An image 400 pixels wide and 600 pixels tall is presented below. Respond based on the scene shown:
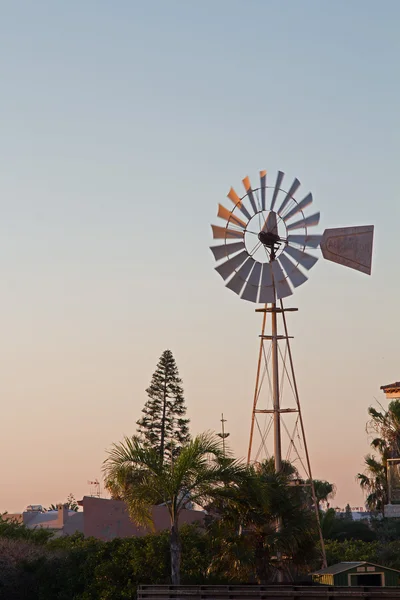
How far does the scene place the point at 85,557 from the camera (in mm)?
36094

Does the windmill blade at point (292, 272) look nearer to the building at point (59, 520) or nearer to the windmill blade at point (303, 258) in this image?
the windmill blade at point (303, 258)

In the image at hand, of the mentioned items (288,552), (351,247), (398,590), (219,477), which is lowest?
(398,590)

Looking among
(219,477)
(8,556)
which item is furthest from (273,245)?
(8,556)

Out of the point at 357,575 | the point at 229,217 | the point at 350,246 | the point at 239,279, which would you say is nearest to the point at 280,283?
the point at 239,279

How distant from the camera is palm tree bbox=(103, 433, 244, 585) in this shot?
97.0 feet

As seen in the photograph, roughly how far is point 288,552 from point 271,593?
7.60 meters

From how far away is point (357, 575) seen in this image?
104 ft

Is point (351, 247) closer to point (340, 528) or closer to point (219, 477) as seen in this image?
point (219, 477)

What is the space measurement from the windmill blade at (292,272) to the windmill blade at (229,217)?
2.22 m

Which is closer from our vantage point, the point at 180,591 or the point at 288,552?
the point at 180,591

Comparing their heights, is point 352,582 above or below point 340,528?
below

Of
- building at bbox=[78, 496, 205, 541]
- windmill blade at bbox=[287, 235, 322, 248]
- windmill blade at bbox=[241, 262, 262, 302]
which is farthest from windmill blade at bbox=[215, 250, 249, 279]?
building at bbox=[78, 496, 205, 541]

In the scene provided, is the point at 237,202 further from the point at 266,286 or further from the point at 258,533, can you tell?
the point at 258,533

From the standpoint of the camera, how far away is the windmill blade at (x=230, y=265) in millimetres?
37062
